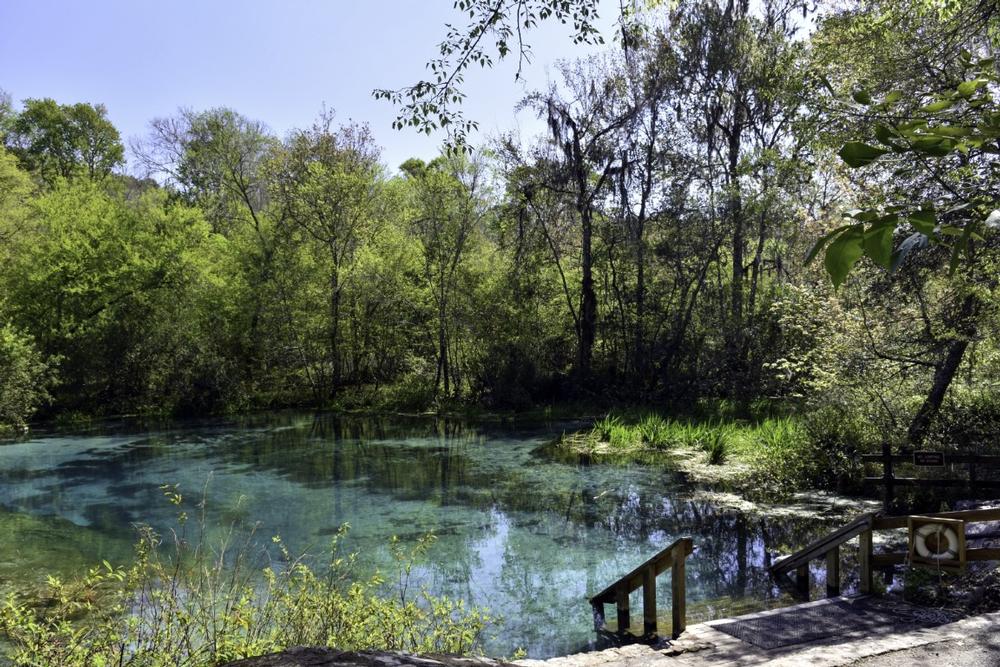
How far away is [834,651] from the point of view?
178 inches

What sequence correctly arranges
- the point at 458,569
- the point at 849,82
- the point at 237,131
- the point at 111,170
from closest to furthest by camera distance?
the point at 458,569
the point at 849,82
the point at 237,131
the point at 111,170

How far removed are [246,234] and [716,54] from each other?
58.2 feet

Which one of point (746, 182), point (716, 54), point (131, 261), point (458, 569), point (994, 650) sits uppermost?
point (716, 54)

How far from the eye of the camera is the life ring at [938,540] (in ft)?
18.0

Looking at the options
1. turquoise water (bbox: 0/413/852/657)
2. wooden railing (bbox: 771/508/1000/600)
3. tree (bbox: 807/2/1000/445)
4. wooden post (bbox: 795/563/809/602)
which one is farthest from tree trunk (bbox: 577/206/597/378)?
wooden railing (bbox: 771/508/1000/600)

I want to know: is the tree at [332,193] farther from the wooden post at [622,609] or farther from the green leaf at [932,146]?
the green leaf at [932,146]

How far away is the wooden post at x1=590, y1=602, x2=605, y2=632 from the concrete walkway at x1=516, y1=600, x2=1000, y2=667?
5.38 feet

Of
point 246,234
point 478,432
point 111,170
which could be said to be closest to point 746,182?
point 478,432

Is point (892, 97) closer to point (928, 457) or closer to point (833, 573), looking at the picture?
point (833, 573)

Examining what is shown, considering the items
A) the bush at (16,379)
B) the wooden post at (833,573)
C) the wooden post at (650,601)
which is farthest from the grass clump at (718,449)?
the bush at (16,379)

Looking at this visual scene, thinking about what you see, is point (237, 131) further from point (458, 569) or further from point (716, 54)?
point (458, 569)

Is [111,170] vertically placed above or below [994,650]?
above

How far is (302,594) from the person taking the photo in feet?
15.3

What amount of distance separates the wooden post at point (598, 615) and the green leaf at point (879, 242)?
6.60 metres
